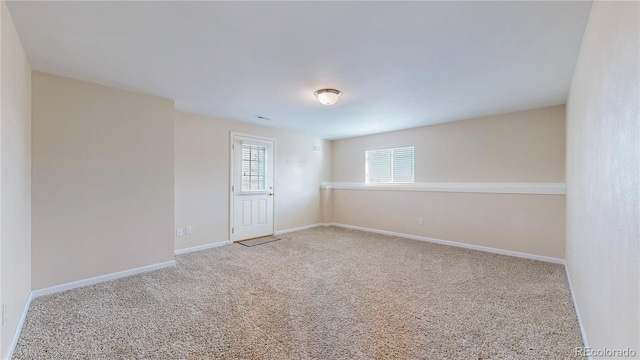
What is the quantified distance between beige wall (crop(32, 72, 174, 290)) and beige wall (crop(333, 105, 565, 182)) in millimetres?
4348

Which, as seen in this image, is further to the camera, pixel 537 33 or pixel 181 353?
pixel 537 33

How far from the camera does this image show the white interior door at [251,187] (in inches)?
200

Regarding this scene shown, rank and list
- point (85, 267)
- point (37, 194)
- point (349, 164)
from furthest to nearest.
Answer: point (349, 164)
point (85, 267)
point (37, 194)

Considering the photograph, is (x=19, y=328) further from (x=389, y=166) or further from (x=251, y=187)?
(x=389, y=166)

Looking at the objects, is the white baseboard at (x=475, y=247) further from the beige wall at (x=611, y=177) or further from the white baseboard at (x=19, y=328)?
the white baseboard at (x=19, y=328)

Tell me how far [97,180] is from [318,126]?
3.51 meters

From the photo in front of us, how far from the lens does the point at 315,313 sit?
2412 millimetres

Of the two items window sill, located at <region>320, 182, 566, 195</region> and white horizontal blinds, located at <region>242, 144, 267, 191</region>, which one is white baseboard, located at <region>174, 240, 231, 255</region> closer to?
white horizontal blinds, located at <region>242, 144, 267, 191</region>

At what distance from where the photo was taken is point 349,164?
6617 millimetres

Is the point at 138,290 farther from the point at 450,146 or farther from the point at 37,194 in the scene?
the point at 450,146

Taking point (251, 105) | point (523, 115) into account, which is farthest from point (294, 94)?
point (523, 115)

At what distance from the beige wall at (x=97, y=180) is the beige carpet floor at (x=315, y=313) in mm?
349

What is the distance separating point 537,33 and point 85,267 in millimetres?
4809

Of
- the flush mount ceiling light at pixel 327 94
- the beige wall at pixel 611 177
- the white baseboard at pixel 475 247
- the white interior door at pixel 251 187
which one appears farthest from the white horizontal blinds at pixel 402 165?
the beige wall at pixel 611 177
